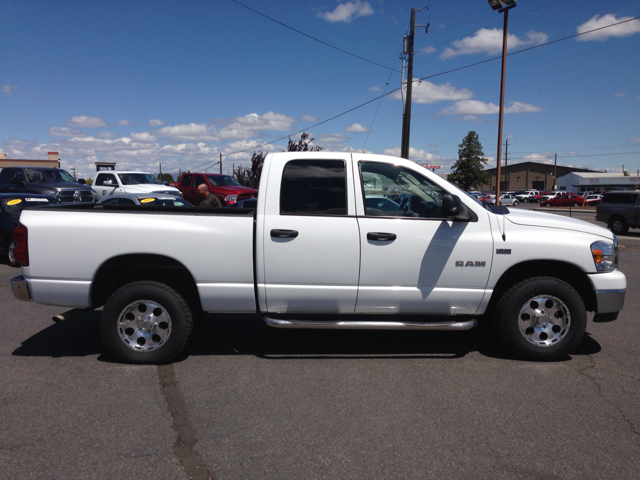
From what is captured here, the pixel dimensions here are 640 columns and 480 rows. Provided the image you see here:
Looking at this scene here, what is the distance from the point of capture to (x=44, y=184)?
17.8 meters

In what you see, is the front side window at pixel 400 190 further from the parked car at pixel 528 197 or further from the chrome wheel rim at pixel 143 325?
the parked car at pixel 528 197

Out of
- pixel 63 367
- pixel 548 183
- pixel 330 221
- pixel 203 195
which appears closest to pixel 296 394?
pixel 330 221

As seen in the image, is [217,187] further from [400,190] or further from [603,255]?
[603,255]

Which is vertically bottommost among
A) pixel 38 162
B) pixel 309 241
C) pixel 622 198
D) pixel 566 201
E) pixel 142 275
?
pixel 142 275

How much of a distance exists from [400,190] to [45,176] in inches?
672

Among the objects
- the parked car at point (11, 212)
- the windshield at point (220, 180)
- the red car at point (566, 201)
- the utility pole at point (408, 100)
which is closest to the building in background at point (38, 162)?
the windshield at point (220, 180)

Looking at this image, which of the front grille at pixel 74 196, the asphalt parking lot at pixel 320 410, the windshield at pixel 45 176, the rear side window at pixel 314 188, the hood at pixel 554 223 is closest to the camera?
the asphalt parking lot at pixel 320 410

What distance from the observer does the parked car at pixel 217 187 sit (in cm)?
1845

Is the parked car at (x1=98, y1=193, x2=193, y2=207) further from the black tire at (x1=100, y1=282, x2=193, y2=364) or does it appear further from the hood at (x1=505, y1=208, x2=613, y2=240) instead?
the hood at (x1=505, y1=208, x2=613, y2=240)

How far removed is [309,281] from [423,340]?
5.84 feet

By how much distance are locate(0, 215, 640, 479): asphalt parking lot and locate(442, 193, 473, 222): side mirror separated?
1.44m

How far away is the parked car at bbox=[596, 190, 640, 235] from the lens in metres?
19.7

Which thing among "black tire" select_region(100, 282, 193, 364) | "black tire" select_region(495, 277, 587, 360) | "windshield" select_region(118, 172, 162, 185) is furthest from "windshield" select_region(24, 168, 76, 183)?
"black tire" select_region(495, 277, 587, 360)

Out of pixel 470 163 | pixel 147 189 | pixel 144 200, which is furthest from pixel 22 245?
pixel 470 163
